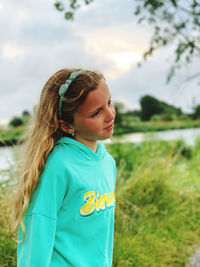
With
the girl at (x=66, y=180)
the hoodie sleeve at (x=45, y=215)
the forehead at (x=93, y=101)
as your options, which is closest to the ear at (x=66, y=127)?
the girl at (x=66, y=180)

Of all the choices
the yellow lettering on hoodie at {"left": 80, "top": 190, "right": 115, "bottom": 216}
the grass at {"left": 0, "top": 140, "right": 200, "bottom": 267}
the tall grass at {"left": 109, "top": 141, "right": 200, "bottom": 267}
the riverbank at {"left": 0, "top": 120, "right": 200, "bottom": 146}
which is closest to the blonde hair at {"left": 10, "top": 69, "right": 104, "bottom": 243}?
the yellow lettering on hoodie at {"left": 80, "top": 190, "right": 115, "bottom": 216}

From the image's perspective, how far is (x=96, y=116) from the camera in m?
1.59

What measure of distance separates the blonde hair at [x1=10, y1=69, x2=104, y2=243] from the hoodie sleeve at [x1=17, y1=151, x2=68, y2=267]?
7 cm

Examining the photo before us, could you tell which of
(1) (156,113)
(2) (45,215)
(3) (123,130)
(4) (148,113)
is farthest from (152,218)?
(4) (148,113)

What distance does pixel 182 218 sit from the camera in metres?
4.38

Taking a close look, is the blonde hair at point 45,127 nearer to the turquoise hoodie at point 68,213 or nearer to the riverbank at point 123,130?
the turquoise hoodie at point 68,213

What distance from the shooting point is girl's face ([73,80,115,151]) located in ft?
5.19

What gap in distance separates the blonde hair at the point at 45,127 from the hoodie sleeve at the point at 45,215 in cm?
7

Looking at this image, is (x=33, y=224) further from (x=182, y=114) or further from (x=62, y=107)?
(x=182, y=114)

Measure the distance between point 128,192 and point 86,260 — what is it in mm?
2763

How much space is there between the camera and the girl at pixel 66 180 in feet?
4.79

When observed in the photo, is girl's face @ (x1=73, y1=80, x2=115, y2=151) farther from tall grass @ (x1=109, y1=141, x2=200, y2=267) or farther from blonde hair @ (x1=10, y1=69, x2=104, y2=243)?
tall grass @ (x1=109, y1=141, x2=200, y2=267)

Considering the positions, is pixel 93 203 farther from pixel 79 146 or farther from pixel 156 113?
pixel 156 113

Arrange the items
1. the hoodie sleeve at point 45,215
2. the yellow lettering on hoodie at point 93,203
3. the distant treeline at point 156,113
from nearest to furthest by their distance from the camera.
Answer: the hoodie sleeve at point 45,215
the yellow lettering on hoodie at point 93,203
the distant treeline at point 156,113
